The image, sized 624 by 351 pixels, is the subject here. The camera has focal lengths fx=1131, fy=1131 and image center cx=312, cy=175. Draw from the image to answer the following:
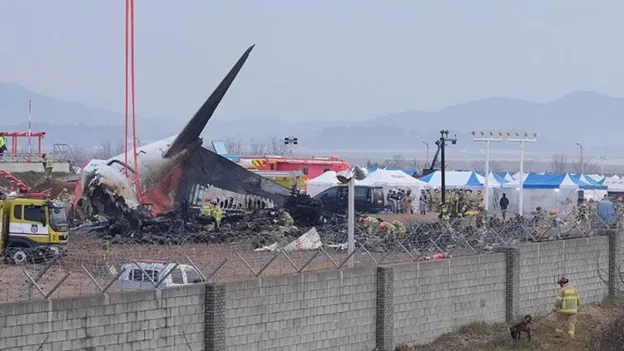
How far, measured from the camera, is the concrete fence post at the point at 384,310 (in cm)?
2153

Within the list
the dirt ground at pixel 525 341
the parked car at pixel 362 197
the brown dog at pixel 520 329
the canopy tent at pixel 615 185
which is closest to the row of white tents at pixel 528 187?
the parked car at pixel 362 197

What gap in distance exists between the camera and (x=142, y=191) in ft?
150

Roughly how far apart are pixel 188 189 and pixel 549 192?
25195 millimetres

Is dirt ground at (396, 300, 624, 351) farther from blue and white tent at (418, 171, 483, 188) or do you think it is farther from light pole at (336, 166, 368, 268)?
blue and white tent at (418, 171, 483, 188)

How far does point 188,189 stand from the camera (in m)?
46.4

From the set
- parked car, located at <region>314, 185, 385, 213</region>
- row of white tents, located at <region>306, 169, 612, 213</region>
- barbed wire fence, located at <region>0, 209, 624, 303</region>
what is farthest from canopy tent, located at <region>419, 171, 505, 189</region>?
barbed wire fence, located at <region>0, 209, 624, 303</region>

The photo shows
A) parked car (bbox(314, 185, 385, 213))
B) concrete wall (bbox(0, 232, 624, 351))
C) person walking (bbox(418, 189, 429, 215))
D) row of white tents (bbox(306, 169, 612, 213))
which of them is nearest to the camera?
concrete wall (bbox(0, 232, 624, 351))

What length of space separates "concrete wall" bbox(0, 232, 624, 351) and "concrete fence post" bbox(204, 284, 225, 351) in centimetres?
2

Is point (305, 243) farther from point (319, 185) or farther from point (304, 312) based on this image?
point (319, 185)

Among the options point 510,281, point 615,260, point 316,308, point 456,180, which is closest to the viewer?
point 316,308

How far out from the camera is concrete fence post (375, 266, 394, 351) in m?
21.5

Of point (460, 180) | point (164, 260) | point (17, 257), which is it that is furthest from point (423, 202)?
point (164, 260)

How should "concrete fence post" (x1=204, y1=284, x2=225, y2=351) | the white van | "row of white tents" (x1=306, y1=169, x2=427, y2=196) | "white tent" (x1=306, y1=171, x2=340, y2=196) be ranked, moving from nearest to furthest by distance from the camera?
"concrete fence post" (x1=204, y1=284, x2=225, y2=351), the white van, "white tent" (x1=306, y1=171, x2=340, y2=196), "row of white tents" (x1=306, y1=169, x2=427, y2=196)

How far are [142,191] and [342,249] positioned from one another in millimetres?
21604
